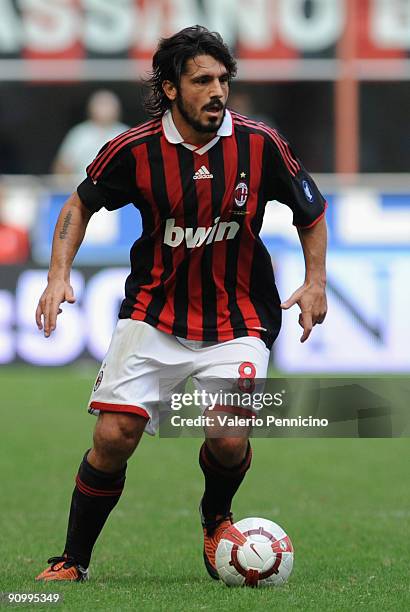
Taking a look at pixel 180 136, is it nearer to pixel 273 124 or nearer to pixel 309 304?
pixel 309 304

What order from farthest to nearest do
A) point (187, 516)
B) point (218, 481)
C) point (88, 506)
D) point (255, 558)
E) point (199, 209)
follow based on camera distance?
1. point (187, 516)
2. point (218, 481)
3. point (88, 506)
4. point (199, 209)
5. point (255, 558)

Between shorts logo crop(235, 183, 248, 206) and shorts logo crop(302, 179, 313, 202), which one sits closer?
shorts logo crop(235, 183, 248, 206)

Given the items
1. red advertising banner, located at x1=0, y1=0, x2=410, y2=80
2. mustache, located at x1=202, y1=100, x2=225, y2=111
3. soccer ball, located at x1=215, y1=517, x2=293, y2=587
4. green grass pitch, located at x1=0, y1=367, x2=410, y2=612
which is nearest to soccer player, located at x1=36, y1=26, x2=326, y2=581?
mustache, located at x1=202, y1=100, x2=225, y2=111

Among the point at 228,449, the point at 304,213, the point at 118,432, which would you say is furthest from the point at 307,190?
the point at 118,432

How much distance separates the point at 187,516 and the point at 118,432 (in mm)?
2229

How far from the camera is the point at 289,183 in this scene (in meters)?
6.09

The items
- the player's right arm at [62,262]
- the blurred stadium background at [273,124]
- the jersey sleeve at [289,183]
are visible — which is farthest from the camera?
the blurred stadium background at [273,124]

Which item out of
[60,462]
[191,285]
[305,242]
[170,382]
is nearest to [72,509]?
[170,382]

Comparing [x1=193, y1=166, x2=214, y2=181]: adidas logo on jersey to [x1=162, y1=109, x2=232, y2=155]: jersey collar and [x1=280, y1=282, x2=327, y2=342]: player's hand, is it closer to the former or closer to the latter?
[x1=162, y1=109, x2=232, y2=155]: jersey collar

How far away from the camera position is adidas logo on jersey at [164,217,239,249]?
19.6 feet

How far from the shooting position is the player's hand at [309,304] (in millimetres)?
6066

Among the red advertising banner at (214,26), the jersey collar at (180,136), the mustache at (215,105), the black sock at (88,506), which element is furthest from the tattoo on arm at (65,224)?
the red advertising banner at (214,26)

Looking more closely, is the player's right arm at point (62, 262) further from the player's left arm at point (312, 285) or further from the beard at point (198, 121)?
the player's left arm at point (312, 285)

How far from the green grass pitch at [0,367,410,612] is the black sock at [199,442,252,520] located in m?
0.28
